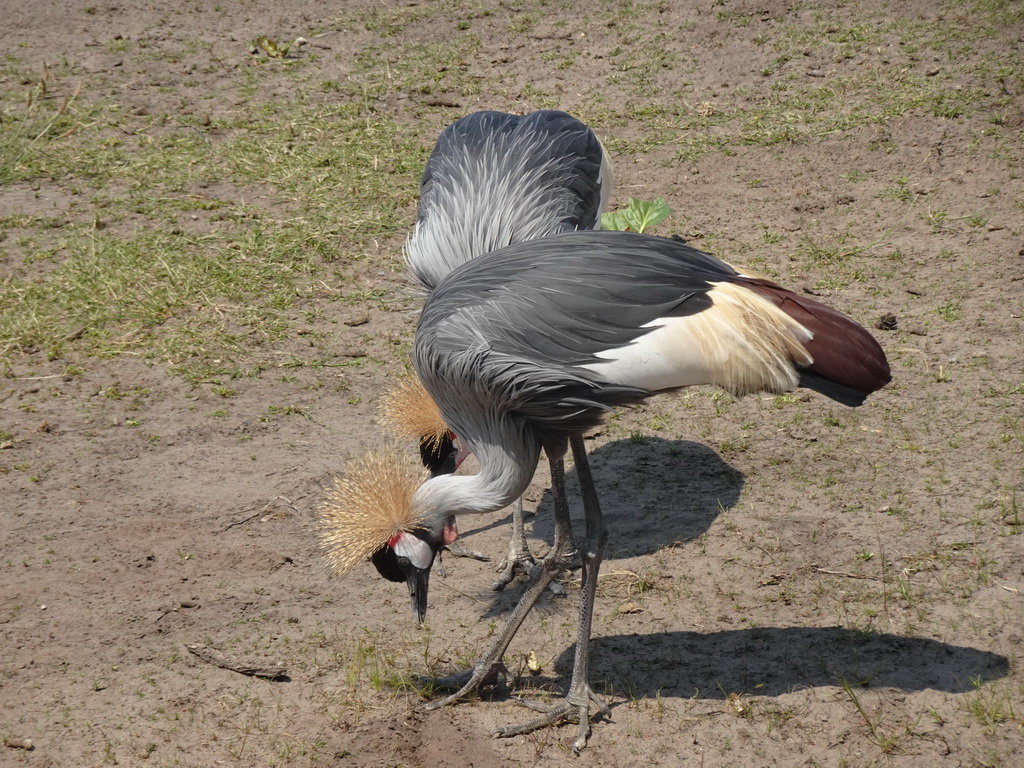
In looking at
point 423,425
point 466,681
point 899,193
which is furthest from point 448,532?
point 899,193

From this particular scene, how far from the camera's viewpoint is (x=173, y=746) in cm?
236

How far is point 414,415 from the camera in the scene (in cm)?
302

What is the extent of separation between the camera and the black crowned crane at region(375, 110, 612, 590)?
3.06 m

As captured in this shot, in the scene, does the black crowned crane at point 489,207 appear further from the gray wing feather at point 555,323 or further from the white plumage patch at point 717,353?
the white plumage patch at point 717,353

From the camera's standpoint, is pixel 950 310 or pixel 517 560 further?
pixel 950 310

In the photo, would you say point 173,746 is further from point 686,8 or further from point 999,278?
point 686,8

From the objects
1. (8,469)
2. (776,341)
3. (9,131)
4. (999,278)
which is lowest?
(8,469)

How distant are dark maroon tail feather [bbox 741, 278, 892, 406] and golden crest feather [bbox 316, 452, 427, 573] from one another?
1.02 metres

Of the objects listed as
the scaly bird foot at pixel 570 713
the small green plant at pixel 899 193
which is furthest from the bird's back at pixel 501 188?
the small green plant at pixel 899 193

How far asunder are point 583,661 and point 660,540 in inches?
26.9

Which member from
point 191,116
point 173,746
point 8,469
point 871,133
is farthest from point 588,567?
point 191,116

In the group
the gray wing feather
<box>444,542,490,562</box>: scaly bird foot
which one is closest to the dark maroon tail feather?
the gray wing feather

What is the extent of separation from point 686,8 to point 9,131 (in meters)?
4.15

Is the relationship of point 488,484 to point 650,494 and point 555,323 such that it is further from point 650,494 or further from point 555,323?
point 650,494
